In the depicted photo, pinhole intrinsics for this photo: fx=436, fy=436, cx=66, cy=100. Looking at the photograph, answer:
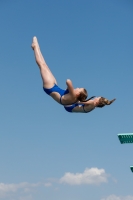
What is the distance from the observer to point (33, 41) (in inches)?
496

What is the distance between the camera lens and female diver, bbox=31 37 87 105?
11.0 metres

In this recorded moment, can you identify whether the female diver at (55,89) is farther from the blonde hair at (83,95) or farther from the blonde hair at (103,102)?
the blonde hair at (103,102)

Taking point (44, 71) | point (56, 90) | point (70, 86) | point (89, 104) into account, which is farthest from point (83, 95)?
point (44, 71)

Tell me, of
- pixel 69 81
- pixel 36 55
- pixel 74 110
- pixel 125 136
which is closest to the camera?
pixel 69 81

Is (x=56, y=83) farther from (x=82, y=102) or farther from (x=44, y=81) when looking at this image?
(x=82, y=102)

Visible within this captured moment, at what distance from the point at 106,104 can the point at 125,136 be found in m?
7.54

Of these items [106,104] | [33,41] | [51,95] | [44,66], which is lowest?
[106,104]

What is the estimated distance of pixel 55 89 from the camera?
11.7 meters

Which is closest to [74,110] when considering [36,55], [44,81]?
[44,81]

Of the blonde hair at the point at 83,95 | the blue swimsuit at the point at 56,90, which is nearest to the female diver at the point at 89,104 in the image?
the blonde hair at the point at 83,95

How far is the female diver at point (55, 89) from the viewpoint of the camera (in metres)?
11.0

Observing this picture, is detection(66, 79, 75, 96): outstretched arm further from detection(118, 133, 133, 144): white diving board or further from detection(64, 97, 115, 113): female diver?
detection(118, 133, 133, 144): white diving board

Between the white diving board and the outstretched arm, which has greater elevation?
the white diving board

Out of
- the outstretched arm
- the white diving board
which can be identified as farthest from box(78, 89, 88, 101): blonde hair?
the white diving board
